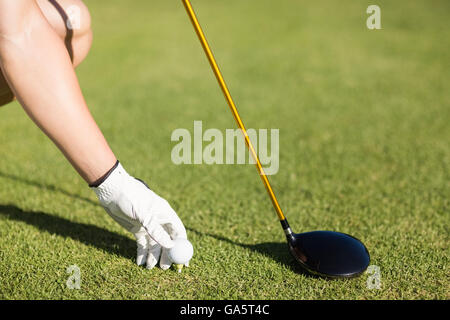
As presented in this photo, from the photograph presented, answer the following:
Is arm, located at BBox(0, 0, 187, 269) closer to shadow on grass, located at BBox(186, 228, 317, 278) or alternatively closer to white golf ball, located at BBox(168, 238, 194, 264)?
white golf ball, located at BBox(168, 238, 194, 264)

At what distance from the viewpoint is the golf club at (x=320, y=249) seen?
204cm

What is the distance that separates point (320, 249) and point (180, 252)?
63cm

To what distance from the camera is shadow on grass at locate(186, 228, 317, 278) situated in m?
2.20

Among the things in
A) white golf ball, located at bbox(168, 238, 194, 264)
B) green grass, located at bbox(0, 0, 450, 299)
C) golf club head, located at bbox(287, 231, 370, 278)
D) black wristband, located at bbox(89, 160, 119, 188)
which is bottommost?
green grass, located at bbox(0, 0, 450, 299)

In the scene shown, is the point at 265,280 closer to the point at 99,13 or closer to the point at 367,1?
the point at 99,13

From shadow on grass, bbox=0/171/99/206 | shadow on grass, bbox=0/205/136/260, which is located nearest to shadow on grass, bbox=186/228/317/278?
shadow on grass, bbox=0/205/136/260

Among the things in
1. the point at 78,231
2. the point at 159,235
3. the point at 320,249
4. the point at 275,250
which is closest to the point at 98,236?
the point at 78,231

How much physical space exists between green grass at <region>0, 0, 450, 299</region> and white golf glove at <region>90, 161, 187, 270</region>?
0.11 meters

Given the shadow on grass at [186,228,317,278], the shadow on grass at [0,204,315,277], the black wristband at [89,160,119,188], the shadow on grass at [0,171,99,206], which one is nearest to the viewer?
the black wristband at [89,160,119,188]

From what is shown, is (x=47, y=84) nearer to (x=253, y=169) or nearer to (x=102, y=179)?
(x=102, y=179)

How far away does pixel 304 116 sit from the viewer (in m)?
4.56

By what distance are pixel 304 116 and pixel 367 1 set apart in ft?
22.6

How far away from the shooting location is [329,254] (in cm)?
209

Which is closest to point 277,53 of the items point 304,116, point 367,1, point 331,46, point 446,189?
point 331,46
